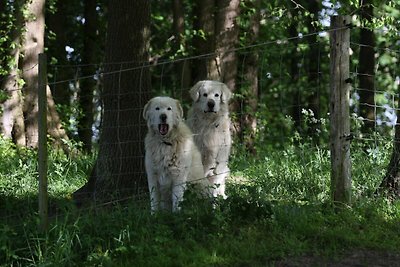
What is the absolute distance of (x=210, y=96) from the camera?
323 inches

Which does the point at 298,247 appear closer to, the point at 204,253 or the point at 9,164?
the point at 204,253

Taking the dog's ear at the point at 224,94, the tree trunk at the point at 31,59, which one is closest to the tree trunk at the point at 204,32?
the tree trunk at the point at 31,59

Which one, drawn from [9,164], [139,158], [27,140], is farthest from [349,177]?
[27,140]

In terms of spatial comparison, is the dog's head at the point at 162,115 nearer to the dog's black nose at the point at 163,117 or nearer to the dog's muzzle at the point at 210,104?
the dog's black nose at the point at 163,117

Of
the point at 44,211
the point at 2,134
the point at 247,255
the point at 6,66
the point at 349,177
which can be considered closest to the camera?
the point at 247,255

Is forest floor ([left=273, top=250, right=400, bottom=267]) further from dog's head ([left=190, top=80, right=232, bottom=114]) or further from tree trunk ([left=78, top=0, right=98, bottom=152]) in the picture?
tree trunk ([left=78, top=0, right=98, bottom=152])

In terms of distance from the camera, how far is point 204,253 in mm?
5750

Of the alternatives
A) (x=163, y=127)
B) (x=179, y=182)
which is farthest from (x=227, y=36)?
(x=179, y=182)

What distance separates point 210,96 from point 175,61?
156 cm

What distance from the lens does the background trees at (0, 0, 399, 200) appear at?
8.27 meters

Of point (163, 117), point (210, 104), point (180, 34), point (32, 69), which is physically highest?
point (180, 34)

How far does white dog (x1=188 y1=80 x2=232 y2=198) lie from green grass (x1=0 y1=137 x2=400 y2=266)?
36.7 inches

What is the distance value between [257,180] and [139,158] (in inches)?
63.2

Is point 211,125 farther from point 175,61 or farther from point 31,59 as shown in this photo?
point 31,59
